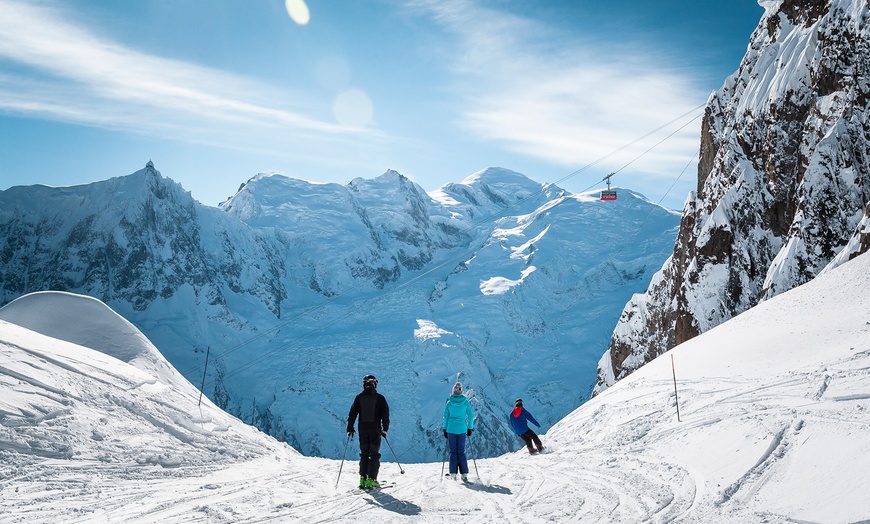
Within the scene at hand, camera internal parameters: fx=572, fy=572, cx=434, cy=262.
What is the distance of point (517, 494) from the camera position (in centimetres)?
844

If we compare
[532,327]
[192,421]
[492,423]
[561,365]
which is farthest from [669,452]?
[532,327]

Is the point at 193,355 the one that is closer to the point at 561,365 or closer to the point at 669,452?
the point at 561,365

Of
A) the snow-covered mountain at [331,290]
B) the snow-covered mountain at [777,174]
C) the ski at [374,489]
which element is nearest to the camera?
the ski at [374,489]

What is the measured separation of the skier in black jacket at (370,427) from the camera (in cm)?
950

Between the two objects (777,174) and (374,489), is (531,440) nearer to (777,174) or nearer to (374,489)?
(374,489)

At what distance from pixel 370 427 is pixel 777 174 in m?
27.6

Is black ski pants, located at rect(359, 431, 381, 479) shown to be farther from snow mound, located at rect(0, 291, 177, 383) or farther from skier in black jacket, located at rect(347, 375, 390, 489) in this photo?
snow mound, located at rect(0, 291, 177, 383)

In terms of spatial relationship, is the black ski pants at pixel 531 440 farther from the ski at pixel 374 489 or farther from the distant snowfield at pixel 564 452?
the ski at pixel 374 489

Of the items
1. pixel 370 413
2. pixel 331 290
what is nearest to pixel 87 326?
pixel 370 413

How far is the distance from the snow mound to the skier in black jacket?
10668 mm

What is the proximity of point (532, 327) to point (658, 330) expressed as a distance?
312ft

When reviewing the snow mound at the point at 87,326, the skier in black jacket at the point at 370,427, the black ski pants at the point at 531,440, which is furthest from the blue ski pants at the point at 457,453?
the snow mound at the point at 87,326

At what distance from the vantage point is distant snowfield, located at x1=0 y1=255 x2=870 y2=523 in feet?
22.4

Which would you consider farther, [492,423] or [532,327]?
[532,327]
